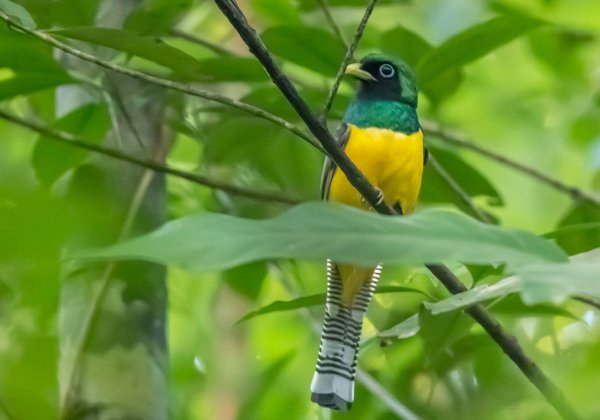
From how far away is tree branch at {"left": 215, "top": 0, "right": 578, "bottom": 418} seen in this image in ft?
4.54

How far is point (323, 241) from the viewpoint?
0.89 m

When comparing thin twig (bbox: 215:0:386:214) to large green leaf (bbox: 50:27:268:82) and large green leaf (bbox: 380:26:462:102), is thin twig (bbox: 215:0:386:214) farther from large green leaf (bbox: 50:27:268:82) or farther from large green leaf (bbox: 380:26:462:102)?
large green leaf (bbox: 380:26:462:102)

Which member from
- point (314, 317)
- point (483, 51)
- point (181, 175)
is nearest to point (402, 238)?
point (181, 175)

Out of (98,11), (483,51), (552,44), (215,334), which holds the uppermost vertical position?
(552,44)

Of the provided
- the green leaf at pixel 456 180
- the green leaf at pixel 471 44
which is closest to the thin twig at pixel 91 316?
the green leaf at pixel 471 44

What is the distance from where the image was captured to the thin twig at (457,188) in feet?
8.57

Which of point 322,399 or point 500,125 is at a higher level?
point 500,125

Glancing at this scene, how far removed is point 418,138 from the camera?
2959 millimetres

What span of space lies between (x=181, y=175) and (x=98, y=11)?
0.39 m

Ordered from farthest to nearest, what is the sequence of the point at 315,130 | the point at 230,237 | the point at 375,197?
the point at 375,197 → the point at 315,130 → the point at 230,237

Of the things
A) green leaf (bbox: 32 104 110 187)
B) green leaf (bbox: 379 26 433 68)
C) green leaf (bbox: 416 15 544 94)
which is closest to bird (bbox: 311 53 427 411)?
green leaf (bbox: 379 26 433 68)

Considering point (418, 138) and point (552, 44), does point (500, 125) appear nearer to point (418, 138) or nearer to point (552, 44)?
point (552, 44)

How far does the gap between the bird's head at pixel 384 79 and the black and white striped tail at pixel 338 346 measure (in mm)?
557

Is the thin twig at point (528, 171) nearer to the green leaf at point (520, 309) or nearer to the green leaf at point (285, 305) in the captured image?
the green leaf at point (520, 309)
